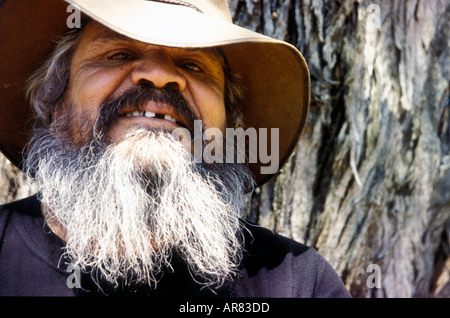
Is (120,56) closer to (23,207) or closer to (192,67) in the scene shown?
(192,67)

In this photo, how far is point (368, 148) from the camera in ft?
8.77

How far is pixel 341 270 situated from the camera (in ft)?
8.85

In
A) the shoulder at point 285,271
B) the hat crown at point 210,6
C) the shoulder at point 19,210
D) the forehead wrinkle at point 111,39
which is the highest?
the hat crown at point 210,6

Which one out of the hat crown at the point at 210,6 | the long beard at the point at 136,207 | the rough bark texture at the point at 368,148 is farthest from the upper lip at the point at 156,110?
the rough bark texture at the point at 368,148

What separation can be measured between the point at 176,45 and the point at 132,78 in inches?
13.3

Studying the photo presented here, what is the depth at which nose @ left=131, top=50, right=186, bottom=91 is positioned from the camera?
2.04 m

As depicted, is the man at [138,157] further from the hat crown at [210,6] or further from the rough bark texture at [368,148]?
the rough bark texture at [368,148]

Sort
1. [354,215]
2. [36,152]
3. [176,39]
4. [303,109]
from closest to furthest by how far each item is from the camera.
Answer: [176,39] < [36,152] < [303,109] < [354,215]

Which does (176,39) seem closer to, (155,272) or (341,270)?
(155,272)

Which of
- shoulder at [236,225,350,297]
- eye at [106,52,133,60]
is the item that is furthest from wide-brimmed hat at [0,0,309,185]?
shoulder at [236,225,350,297]

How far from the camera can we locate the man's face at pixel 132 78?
2041 mm

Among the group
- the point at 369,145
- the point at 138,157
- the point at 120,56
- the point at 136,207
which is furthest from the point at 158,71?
the point at 369,145

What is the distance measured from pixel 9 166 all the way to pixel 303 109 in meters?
1.56

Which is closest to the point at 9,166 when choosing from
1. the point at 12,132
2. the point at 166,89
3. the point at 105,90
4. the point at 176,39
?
the point at 12,132
